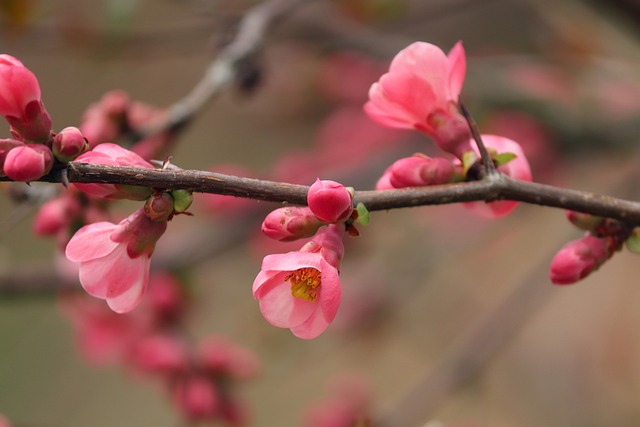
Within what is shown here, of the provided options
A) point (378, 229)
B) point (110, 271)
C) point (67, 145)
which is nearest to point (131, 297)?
point (110, 271)

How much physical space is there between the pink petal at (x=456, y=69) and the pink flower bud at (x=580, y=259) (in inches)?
6.0

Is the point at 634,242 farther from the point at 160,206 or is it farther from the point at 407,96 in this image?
the point at 160,206

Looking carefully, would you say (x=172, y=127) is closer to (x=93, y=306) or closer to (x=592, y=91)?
(x=93, y=306)

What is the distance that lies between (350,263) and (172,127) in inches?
41.8

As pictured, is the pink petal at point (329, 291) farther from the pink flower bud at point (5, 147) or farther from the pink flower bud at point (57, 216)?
the pink flower bud at point (57, 216)

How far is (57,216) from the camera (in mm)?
675

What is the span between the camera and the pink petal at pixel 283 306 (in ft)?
1.62

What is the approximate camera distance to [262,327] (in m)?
1.64

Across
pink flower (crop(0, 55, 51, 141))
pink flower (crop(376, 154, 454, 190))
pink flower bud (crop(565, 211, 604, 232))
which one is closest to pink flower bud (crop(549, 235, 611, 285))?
pink flower bud (crop(565, 211, 604, 232))

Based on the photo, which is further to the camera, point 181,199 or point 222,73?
point 222,73

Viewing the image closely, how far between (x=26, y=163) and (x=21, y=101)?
71 mm

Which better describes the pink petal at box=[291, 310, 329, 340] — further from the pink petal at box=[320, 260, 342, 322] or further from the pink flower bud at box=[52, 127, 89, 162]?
the pink flower bud at box=[52, 127, 89, 162]

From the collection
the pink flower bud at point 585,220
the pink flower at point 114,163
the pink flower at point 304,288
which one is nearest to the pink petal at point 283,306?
the pink flower at point 304,288

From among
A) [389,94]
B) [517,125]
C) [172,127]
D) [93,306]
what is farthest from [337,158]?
[389,94]
